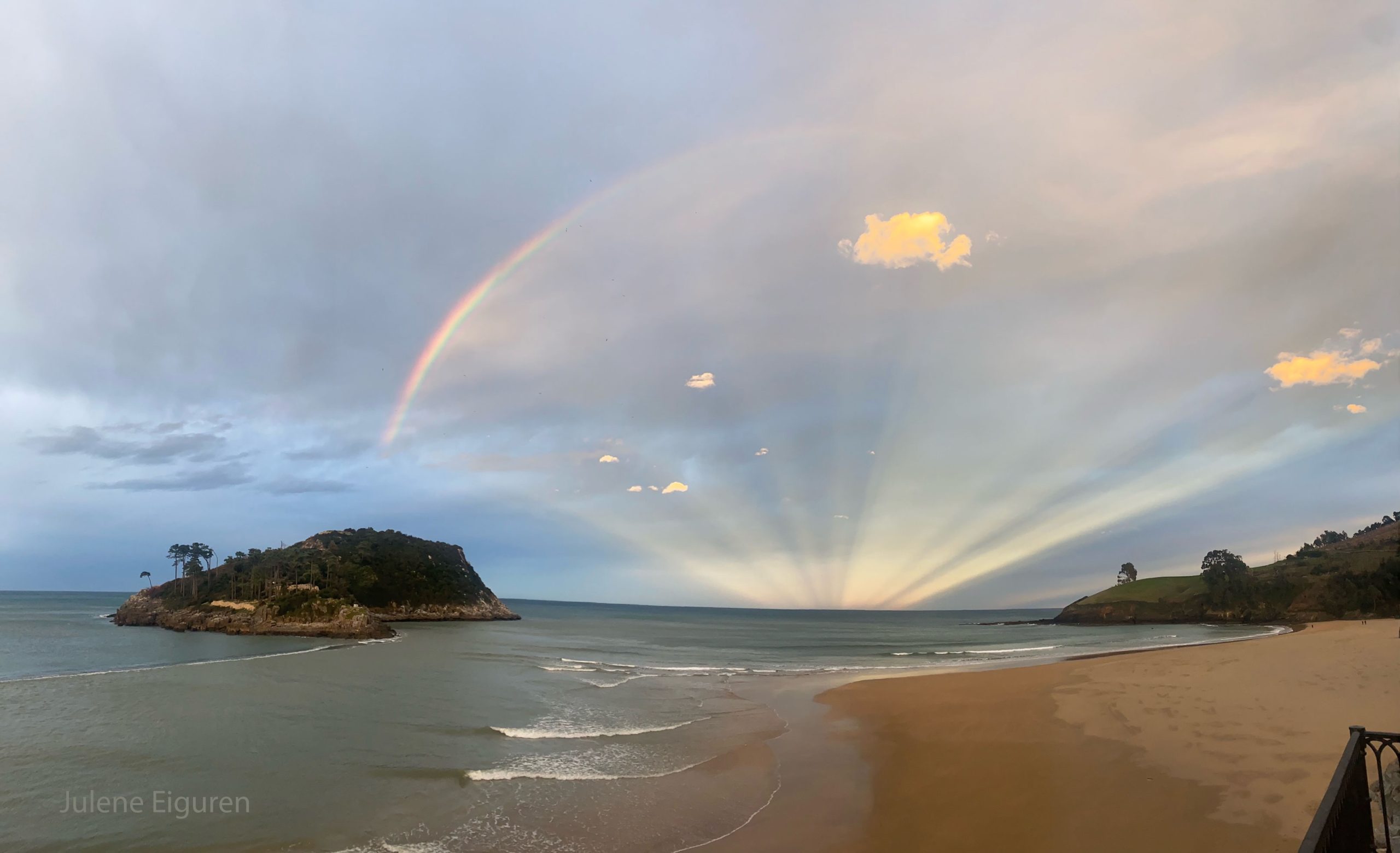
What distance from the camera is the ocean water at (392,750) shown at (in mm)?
11242

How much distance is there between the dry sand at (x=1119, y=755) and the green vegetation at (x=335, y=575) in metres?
74.8

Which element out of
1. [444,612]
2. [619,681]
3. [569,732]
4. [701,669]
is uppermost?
[569,732]

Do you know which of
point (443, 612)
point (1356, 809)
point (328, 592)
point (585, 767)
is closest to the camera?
point (1356, 809)

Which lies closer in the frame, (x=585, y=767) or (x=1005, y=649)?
(x=585, y=767)

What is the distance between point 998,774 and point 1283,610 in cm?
10714

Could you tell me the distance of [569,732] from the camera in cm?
1938

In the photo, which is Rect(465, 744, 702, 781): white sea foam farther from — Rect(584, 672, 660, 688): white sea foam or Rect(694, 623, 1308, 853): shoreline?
Rect(584, 672, 660, 688): white sea foam

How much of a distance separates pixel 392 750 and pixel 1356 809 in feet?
62.5

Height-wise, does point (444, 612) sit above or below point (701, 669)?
below

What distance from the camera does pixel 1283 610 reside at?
86625 mm

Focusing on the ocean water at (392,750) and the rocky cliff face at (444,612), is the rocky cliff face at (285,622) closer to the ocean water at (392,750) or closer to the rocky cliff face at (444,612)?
the rocky cliff face at (444,612)

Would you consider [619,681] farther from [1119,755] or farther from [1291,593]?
[1291,593]

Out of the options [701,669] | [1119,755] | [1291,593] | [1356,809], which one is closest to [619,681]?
[701,669]

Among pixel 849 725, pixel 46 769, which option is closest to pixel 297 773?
pixel 46 769
